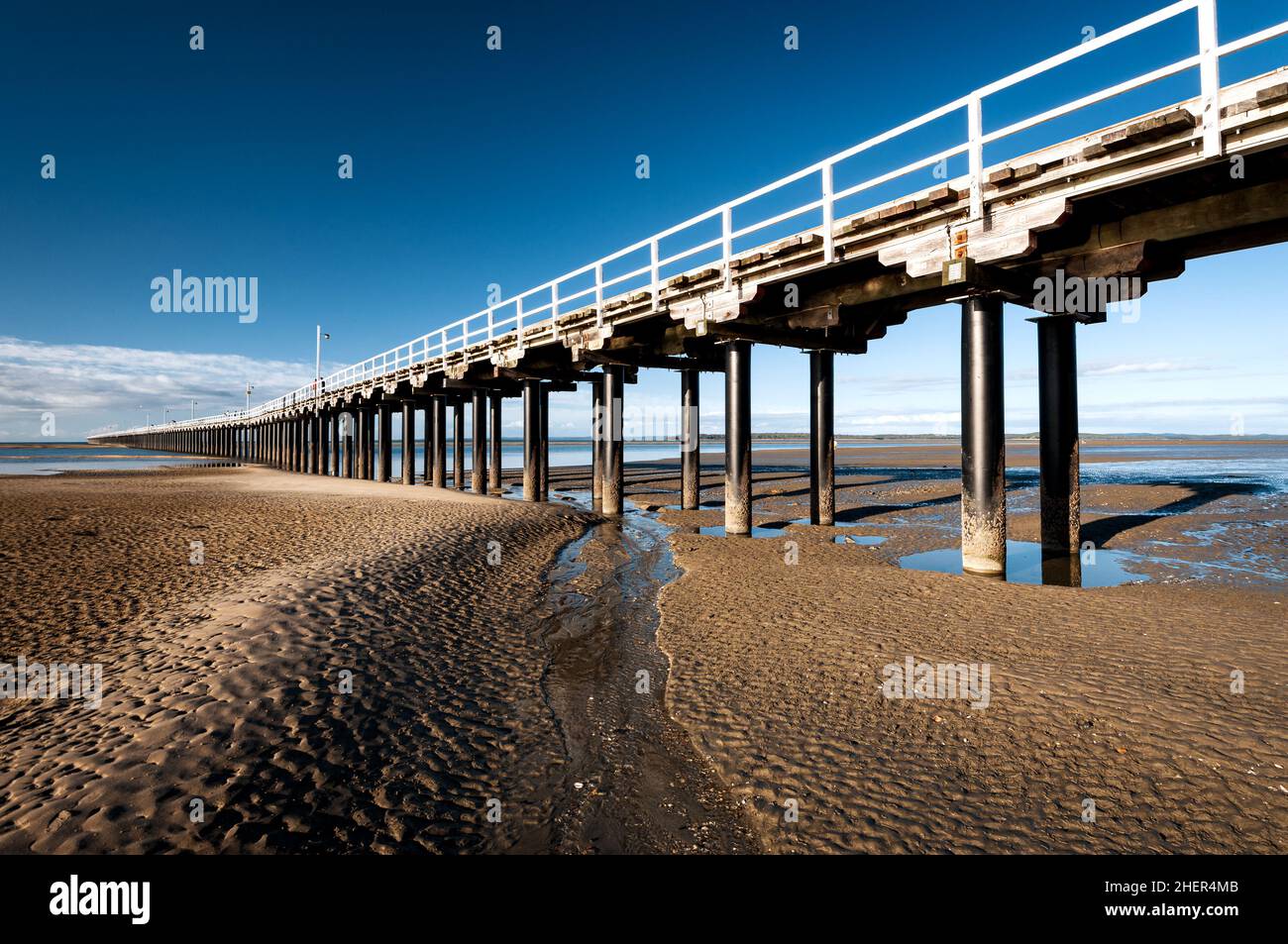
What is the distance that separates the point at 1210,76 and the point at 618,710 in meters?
8.38

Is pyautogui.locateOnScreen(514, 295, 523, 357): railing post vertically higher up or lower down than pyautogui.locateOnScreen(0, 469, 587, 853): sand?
higher up

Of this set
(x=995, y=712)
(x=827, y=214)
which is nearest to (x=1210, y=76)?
(x=827, y=214)

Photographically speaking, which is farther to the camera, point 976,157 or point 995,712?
point 976,157

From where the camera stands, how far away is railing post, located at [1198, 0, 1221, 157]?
19.4 feet

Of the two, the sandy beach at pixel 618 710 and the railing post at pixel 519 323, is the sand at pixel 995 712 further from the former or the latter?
the railing post at pixel 519 323

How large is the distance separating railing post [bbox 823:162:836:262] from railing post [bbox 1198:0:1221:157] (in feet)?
14.3

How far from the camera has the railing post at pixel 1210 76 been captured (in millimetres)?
5902

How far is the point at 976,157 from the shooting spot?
7961mm

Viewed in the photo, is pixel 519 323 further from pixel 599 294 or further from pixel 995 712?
pixel 995 712

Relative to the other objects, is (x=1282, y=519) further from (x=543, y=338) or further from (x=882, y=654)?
(x=543, y=338)

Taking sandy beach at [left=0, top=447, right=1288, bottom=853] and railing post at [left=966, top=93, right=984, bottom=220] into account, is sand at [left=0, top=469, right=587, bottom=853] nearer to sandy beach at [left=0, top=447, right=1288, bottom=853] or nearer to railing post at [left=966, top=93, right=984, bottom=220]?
sandy beach at [left=0, top=447, right=1288, bottom=853]

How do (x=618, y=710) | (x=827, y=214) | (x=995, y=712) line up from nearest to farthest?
(x=995, y=712) < (x=618, y=710) < (x=827, y=214)

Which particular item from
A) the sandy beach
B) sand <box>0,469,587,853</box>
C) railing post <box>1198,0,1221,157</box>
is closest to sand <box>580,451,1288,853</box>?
the sandy beach

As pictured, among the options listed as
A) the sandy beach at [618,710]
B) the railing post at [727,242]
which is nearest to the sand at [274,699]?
the sandy beach at [618,710]
